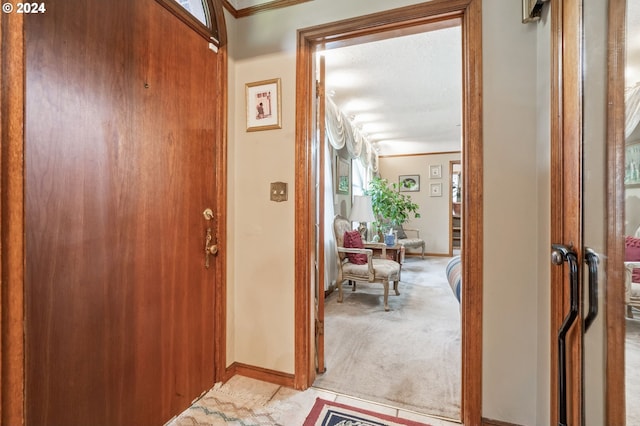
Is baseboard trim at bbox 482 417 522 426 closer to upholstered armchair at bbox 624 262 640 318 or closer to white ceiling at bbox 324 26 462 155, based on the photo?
upholstered armchair at bbox 624 262 640 318

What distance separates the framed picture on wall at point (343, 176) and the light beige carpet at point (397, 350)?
154 cm

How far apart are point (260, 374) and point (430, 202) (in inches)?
240

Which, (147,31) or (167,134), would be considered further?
(167,134)

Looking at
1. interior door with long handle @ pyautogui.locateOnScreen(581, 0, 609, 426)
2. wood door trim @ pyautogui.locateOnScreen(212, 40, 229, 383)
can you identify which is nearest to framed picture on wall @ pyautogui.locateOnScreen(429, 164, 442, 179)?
wood door trim @ pyautogui.locateOnScreen(212, 40, 229, 383)

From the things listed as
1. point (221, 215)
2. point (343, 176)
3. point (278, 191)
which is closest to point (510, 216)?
point (278, 191)

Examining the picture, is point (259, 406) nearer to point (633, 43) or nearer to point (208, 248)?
point (208, 248)

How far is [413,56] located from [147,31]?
2.21m

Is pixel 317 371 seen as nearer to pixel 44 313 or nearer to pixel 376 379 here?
pixel 376 379

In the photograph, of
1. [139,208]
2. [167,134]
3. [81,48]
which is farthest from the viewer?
[167,134]

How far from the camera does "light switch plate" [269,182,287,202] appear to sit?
1770 millimetres

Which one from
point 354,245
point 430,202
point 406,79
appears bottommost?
point 354,245

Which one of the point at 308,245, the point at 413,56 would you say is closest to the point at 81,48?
the point at 308,245

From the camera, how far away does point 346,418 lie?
1.52 meters

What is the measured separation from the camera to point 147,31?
1.32 m
